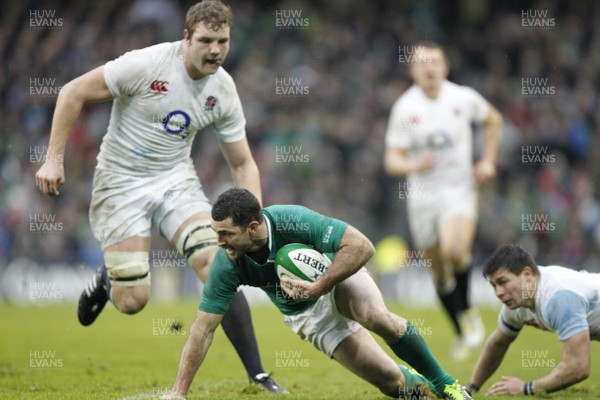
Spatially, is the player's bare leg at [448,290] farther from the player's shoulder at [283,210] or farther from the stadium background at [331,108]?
the stadium background at [331,108]

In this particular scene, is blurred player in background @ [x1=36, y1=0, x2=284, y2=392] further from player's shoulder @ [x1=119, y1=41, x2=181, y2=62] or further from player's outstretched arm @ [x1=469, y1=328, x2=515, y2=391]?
player's outstretched arm @ [x1=469, y1=328, x2=515, y2=391]

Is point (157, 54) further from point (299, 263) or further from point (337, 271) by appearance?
point (337, 271)

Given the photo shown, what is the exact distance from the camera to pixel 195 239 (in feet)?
24.0

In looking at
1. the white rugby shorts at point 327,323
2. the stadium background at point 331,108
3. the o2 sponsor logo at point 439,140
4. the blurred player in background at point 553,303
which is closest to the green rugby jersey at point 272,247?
the white rugby shorts at point 327,323

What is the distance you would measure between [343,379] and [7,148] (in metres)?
11.7

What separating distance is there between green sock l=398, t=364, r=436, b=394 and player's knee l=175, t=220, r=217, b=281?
1.77 m

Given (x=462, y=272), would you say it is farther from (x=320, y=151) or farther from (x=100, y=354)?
(x=320, y=151)

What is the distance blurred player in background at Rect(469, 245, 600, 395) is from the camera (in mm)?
6375

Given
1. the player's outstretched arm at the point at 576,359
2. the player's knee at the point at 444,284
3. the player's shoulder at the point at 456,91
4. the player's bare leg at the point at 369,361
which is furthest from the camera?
the player's shoulder at the point at 456,91

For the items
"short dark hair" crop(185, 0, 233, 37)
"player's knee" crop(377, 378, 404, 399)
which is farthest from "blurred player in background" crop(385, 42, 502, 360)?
"player's knee" crop(377, 378, 404, 399)

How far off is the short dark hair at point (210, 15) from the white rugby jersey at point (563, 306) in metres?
2.90

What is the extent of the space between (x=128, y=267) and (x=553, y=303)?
3.29 m

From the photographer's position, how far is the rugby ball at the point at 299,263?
230 inches

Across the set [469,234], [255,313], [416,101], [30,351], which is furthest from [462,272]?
[255,313]
